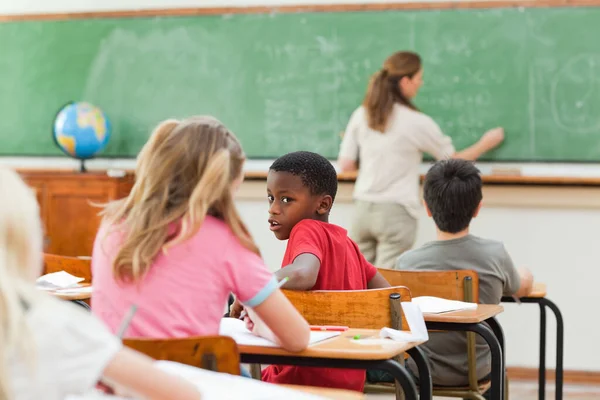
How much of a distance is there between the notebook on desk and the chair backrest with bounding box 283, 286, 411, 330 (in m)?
0.15

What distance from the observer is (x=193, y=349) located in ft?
5.74

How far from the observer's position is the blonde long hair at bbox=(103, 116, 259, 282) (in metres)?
1.91

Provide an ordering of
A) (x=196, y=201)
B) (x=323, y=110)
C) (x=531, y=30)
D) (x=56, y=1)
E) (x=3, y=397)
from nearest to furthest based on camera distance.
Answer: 1. (x=3, y=397)
2. (x=196, y=201)
3. (x=531, y=30)
4. (x=323, y=110)
5. (x=56, y=1)

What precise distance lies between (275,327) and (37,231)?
0.78 m

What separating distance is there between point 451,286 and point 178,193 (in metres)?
1.35

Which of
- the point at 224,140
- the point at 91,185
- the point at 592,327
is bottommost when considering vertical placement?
the point at 592,327

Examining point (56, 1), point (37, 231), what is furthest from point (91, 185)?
point (37, 231)

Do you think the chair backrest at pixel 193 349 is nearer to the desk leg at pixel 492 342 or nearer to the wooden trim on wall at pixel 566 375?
the desk leg at pixel 492 342

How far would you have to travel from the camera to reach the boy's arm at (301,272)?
252 cm

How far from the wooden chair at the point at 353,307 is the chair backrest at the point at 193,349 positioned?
72 centimetres

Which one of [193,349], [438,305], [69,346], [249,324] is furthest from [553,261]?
[69,346]

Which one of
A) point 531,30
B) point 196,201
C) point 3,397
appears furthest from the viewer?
point 531,30

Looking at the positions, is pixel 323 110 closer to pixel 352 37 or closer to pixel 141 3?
pixel 352 37

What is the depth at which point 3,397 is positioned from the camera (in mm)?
1301
